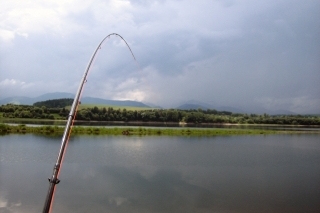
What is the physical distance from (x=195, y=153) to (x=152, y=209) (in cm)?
1396

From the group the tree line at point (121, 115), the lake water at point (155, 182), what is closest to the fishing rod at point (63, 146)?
the lake water at point (155, 182)

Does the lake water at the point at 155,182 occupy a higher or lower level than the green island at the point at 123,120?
lower

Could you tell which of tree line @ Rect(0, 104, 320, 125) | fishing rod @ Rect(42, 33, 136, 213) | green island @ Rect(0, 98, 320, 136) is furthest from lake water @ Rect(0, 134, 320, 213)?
tree line @ Rect(0, 104, 320, 125)

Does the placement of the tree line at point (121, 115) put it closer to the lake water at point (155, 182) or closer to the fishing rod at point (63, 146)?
the lake water at point (155, 182)

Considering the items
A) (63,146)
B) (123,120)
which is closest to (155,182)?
(63,146)

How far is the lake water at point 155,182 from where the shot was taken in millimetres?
10672

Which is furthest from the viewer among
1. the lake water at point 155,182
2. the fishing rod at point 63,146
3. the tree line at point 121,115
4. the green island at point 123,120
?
the tree line at point 121,115

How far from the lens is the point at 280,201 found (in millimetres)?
11781

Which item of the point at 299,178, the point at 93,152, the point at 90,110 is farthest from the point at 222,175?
the point at 90,110

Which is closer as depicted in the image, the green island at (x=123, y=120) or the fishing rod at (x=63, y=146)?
the fishing rod at (x=63, y=146)

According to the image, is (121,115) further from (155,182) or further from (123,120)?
(155,182)

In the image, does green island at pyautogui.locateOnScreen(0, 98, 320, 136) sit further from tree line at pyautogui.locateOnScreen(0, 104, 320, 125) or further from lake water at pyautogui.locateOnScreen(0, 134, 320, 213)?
lake water at pyautogui.locateOnScreen(0, 134, 320, 213)

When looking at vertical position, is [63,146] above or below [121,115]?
below

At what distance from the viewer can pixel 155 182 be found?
14117mm
